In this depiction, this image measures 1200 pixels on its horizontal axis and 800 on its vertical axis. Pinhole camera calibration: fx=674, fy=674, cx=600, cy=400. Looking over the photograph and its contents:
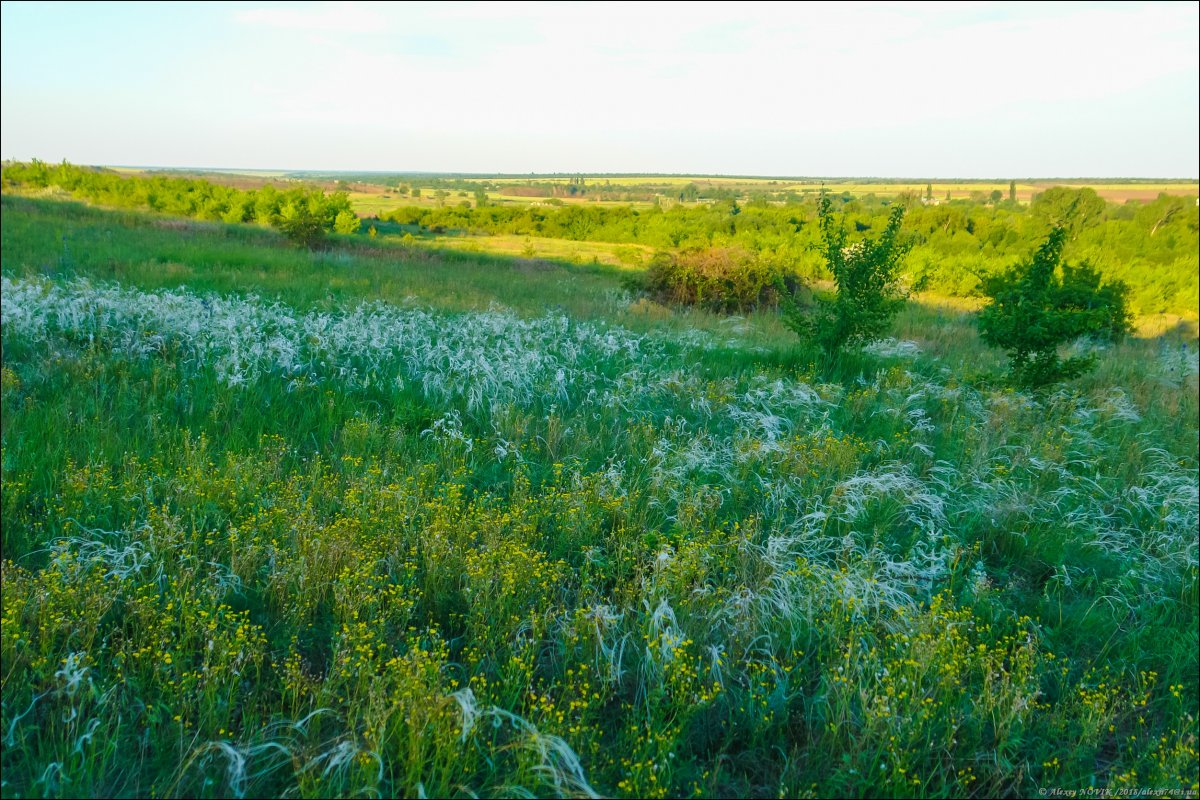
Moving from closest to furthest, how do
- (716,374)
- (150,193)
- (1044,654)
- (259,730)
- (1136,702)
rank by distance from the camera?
1. (259,730)
2. (1136,702)
3. (1044,654)
4. (716,374)
5. (150,193)

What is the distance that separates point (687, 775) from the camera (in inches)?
91.2

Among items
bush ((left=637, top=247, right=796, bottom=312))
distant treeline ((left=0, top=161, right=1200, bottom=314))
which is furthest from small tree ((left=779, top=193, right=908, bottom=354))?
bush ((left=637, top=247, right=796, bottom=312))

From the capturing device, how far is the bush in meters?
16.5

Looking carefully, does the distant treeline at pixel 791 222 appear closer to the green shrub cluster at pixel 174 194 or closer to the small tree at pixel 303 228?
the green shrub cluster at pixel 174 194

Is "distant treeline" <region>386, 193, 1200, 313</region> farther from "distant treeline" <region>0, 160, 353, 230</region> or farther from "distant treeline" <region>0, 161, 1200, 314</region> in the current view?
"distant treeline" <region>0, 160, 353, 230</region>

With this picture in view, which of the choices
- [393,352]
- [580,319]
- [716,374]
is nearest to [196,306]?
[393,352]

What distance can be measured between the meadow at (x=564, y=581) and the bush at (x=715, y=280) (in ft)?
32.5

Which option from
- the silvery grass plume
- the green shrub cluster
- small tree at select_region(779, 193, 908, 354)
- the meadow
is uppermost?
the green shrub cluster

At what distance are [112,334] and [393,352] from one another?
2.80m

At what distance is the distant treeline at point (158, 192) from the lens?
36.8m

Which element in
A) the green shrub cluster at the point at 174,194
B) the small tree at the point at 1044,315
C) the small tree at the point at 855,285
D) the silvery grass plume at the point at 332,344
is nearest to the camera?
the silvery grass plume at the point at 332,344

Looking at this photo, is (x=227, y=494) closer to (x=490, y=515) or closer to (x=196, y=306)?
(x=490, y=515)

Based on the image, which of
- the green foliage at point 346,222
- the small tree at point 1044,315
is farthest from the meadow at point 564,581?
the green foliage at point 346,222

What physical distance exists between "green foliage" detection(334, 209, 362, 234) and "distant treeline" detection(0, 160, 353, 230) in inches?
31.8
